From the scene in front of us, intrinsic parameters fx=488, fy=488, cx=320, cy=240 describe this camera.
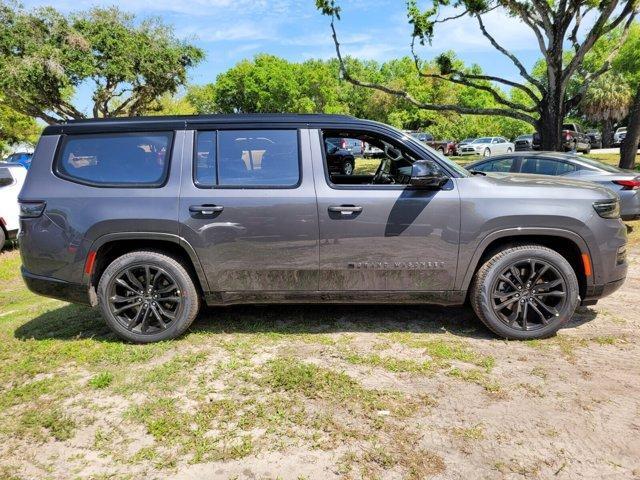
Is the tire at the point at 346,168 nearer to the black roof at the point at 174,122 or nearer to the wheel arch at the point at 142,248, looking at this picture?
the black roof at the point at 174,122

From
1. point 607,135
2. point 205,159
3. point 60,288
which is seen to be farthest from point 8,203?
point 607,135

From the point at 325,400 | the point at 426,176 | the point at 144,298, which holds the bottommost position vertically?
the point at 325,400

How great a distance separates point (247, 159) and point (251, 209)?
44 cm

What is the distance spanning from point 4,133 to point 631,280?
50.6 meters

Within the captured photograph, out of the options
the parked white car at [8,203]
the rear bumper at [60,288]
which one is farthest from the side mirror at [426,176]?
the parked white car at [8,203]

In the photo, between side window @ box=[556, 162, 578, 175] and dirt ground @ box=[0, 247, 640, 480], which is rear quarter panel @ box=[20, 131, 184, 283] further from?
side window @ box=[556, 162, 578, 175]

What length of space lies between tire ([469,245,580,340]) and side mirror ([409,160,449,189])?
78cm

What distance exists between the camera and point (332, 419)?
118 inches

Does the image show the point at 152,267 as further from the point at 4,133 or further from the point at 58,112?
the point at 4,133

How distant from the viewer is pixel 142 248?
4164 millimetres

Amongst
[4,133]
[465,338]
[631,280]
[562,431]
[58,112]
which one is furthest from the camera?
[4,133]

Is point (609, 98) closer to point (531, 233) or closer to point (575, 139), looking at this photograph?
point (575, 139)

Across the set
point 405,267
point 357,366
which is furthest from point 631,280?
point 357,366

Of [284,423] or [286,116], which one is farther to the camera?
[286,116]
